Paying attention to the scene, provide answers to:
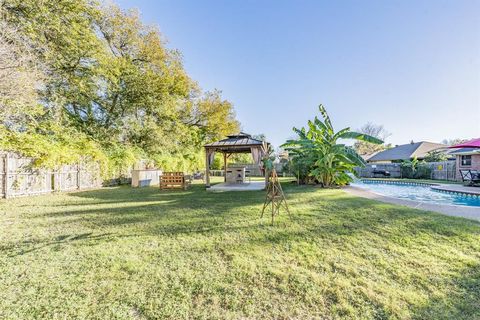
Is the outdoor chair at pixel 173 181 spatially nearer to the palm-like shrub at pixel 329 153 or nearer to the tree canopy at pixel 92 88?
the tree canopy at pixel 92 88

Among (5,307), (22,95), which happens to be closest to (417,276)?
(5,307)

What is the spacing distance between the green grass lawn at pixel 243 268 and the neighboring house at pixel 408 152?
26602mm

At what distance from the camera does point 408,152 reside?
90.7 ft

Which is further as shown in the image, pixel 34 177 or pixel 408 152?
pixel 408 152

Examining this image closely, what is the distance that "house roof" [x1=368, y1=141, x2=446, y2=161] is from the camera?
2652 cm

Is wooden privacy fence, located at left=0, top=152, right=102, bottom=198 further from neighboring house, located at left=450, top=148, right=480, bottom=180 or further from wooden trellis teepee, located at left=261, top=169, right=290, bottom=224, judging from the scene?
neighboring house, located at left=450, top=148, right=480, bottom=180

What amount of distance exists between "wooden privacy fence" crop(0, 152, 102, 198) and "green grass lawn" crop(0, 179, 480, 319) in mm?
4728

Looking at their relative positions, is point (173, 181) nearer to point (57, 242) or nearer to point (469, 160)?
point (57, 242)

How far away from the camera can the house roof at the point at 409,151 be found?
26516mm

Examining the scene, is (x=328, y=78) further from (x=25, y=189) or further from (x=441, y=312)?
(x=25, y=189)

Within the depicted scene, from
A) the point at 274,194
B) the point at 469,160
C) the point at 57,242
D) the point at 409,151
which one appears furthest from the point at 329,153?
the point at 409,151

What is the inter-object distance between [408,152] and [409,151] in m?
0.33

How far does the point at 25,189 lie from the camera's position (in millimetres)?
9438

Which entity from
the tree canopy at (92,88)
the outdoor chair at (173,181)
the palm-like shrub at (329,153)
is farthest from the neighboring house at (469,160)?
the tree canopy at (92,88)
